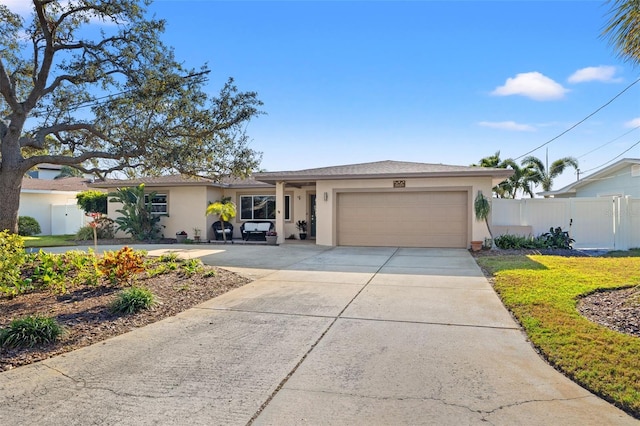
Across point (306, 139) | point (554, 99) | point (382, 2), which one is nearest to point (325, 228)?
point (306, 139)

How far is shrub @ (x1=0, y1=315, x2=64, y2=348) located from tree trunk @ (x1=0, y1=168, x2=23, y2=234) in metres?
4.52

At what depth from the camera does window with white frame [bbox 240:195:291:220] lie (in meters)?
19.3

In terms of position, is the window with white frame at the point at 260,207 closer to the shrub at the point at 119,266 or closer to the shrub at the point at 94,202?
the shrub at the point at 94,202

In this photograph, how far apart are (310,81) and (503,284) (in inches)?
394

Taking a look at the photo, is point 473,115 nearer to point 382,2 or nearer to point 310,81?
point 310,81

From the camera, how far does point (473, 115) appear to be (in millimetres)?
18406

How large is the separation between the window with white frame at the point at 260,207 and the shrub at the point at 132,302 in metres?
12.9

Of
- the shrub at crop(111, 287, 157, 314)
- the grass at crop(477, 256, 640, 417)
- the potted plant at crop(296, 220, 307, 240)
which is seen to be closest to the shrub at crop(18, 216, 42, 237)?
the potted plant at crop(296, 220, 307, 240)

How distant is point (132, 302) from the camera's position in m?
6.08

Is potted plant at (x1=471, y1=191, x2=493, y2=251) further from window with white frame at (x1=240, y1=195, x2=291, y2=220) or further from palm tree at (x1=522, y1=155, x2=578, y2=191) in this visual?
→ palm tree at (x1=522, y1=155, x2=578, y2=191)

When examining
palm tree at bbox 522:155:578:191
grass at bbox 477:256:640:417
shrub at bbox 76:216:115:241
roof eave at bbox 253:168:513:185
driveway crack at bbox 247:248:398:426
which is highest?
palm tree at bbox 522:155:578:191

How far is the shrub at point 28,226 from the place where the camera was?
70.8 feet

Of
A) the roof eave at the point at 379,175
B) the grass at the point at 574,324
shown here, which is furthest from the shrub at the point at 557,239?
the grass at the point at 574,324

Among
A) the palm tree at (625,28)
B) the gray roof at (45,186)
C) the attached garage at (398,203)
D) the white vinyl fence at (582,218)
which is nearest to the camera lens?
the palm tree at (625,28)
